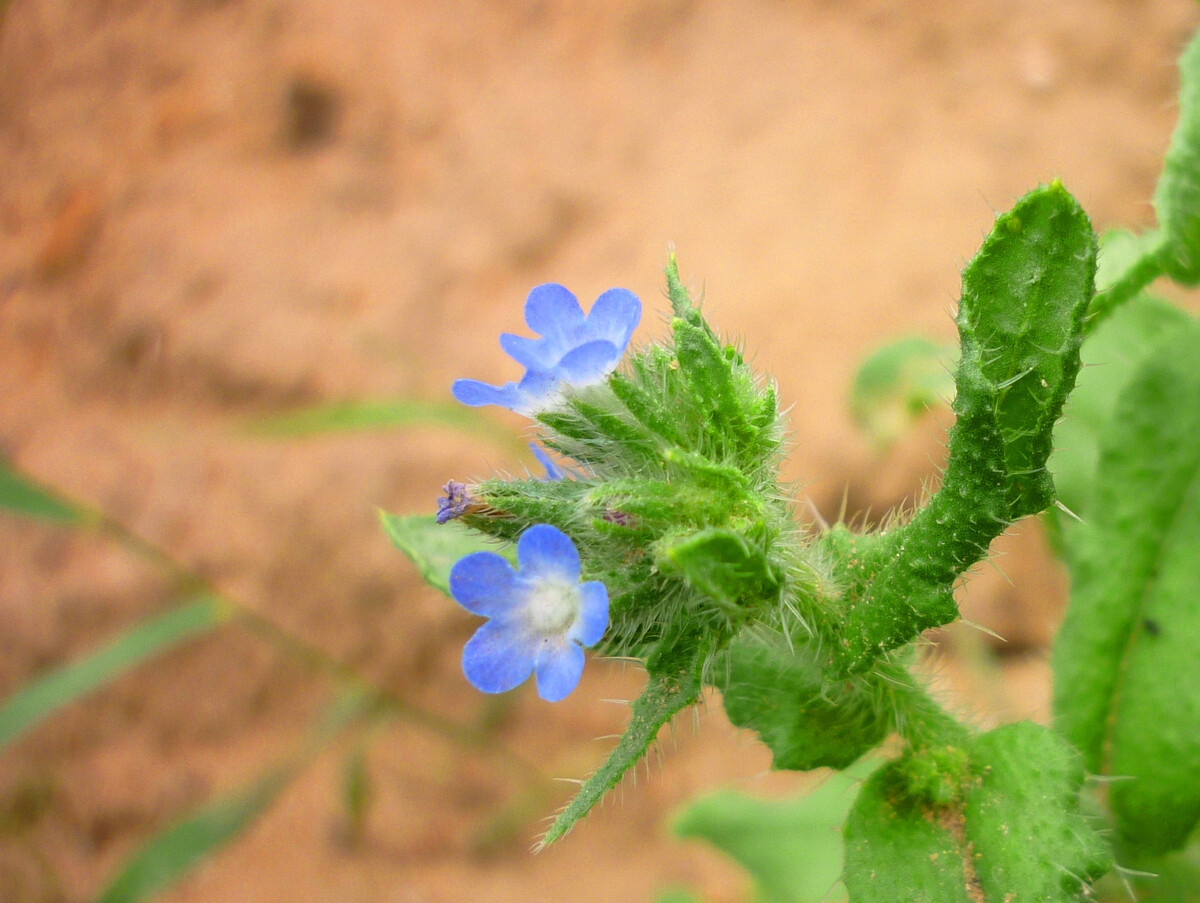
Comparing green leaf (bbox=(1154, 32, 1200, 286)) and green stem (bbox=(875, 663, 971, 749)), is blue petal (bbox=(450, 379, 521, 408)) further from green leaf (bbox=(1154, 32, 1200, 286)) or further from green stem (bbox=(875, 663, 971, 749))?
green leaf (bbox=(1154, 32, 1200, 286))

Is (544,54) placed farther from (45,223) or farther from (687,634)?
(687,634)

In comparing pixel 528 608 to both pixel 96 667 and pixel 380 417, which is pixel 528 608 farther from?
pixel 96 667

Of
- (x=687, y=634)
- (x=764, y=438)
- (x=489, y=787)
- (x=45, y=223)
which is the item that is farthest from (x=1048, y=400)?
(x=45, y=223)

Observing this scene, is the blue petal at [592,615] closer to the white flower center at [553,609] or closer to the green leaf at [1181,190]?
the white flower center at [553,609]

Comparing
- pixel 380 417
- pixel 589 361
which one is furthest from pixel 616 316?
pixel 380 417

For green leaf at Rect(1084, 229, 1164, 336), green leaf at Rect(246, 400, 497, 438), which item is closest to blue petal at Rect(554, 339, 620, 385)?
green leaf at Rect(1084, 229, 1164, 336)
